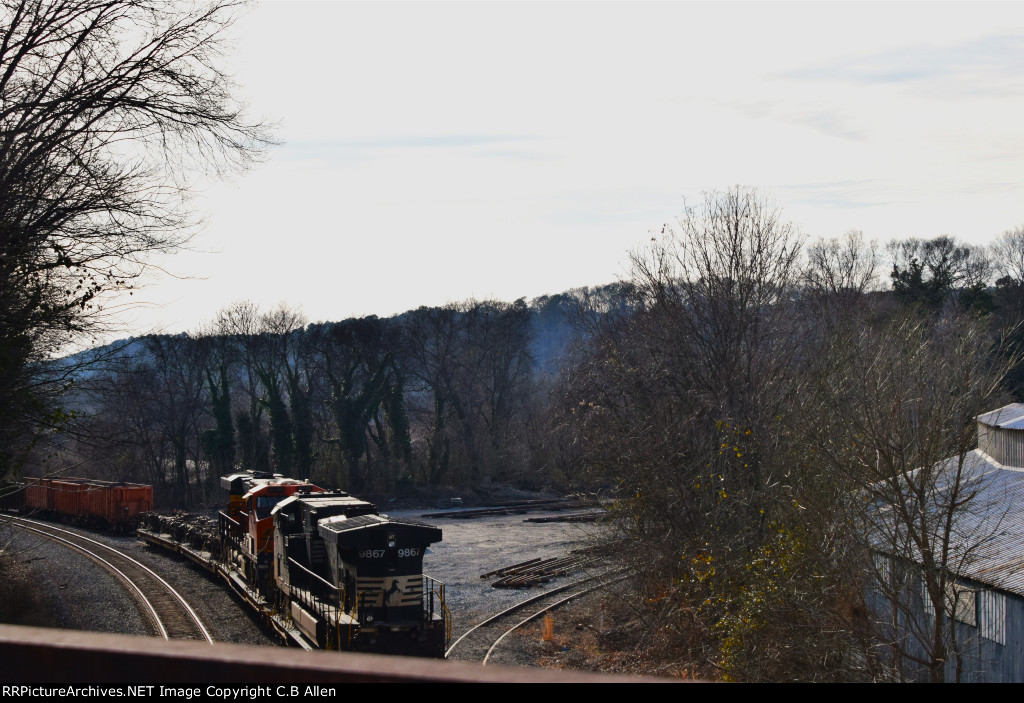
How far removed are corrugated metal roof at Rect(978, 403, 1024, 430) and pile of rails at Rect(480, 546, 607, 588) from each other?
36.9 ft

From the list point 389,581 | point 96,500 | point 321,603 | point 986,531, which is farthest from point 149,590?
point 986,531

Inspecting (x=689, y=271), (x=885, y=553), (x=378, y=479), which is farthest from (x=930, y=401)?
(x=378, y=479)

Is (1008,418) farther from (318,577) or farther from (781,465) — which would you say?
(318,577)

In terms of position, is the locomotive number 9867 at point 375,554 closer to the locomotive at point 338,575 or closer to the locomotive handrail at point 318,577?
the locomotive at point 338,575

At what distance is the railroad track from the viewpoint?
63.6ft

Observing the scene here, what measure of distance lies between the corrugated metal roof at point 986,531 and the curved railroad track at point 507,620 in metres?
9.56

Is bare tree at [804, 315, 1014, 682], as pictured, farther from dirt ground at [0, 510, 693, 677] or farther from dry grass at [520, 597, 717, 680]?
dirt ground at [0, 510, 693, 677]

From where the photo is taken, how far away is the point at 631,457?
21.3 m

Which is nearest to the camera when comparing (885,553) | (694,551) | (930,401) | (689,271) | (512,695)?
(512,695)

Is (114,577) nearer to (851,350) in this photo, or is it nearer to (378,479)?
(851,350)

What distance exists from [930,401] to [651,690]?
42.1 feet

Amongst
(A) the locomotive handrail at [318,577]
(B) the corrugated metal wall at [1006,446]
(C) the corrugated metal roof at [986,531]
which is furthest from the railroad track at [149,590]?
(B) the corrugated metal wall at [1006,446]

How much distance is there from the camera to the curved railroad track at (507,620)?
19250 mm

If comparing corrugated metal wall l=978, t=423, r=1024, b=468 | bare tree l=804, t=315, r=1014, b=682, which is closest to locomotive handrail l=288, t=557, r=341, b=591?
bare tree l=804, t=315, r=1014, b=682
